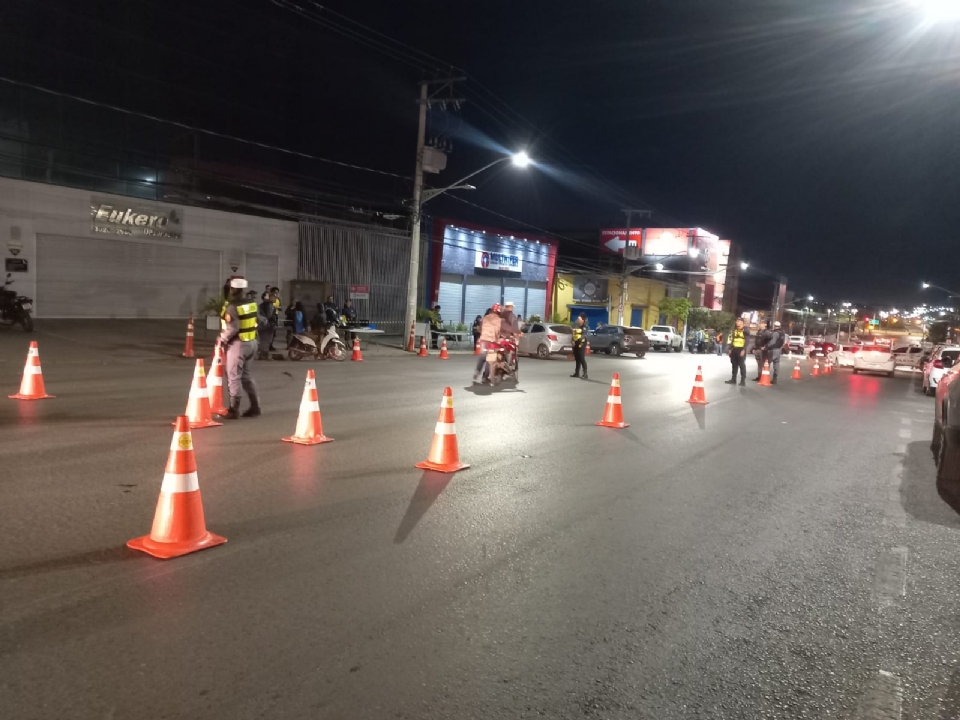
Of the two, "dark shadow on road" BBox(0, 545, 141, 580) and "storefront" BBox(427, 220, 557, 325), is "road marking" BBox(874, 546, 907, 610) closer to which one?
"dark shadow on road" BBox(0, 545, 141, 580)

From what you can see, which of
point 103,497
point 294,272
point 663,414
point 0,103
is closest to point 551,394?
point 663,414

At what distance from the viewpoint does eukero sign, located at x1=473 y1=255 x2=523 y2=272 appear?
4159cm

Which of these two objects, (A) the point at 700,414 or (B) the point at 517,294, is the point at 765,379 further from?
(B) the point at 517,294

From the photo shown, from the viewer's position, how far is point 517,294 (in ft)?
150

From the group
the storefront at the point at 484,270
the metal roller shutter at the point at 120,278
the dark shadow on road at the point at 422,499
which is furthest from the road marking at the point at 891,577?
the storefront at the point at 484,270

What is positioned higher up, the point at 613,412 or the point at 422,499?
the point at 613,412

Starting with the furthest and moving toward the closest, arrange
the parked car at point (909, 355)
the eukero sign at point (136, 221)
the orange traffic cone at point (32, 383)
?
the parked car at point (909, 355), the eukero sign at point (136, 221), the orange traffic cone at point (32, 383)

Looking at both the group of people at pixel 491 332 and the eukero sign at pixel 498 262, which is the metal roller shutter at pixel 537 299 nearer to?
the eukero sign at pixel 498 262

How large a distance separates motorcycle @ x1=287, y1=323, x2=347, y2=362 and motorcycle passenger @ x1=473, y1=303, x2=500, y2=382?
6219 millimetres

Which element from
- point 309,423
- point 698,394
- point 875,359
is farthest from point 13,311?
point 875,359

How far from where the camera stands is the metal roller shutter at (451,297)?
3984 cm

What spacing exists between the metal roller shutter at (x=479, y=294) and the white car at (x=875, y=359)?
62.1ft

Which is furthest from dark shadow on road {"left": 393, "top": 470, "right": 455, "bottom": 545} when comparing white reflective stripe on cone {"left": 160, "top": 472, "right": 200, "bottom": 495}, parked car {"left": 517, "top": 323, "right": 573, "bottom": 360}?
parked car {"left": 517, "top": 323, "right": 573, "bottom": 360}

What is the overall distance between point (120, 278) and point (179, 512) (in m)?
24.7
